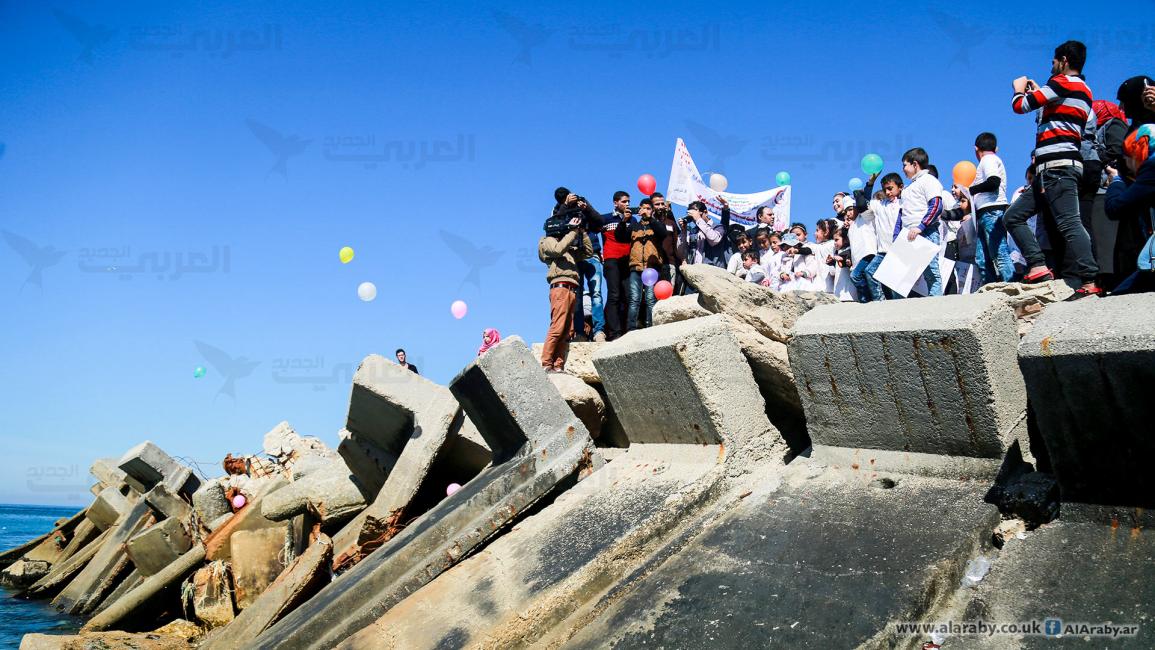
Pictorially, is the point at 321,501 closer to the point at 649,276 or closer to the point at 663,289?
the point at 663,289

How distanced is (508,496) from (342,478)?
10.7 feet

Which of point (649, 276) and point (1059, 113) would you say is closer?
point (1059, 113)

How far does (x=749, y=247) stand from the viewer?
30.8ft

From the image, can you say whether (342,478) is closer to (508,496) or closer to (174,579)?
(174,579)

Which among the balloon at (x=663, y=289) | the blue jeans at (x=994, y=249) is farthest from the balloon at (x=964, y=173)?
the balloon at (x=663, y=289)

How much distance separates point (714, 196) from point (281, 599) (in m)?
7.88

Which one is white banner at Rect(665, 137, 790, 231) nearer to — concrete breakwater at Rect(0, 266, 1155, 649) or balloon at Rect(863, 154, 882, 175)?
balloon at Rect(863, 154, 882, 175)

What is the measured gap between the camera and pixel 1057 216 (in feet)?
18.0

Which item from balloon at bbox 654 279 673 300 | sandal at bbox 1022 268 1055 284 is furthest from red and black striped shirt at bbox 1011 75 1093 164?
balloon at bbox 654 279 673 300

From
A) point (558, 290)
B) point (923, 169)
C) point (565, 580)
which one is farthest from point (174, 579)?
point (923, 169)

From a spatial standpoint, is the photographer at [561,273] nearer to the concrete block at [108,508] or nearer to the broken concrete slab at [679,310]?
the broken concrete slab at [679,310]

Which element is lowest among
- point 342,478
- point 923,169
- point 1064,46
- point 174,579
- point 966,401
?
point 174,579

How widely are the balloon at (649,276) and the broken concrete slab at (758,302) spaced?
13.3 ft

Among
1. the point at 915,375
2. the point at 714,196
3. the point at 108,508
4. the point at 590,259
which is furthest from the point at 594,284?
the point at 108,508
